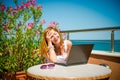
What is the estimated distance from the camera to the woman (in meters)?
3.22

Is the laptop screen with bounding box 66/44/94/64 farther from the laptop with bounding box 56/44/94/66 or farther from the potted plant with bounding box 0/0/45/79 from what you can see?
the potted plant with bounding box 0/0/45/79

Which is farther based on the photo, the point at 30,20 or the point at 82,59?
the point at 30,20

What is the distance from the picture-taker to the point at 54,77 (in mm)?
2070

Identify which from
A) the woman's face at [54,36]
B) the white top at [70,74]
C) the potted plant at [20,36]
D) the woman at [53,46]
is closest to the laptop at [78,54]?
the white top at [70,74]

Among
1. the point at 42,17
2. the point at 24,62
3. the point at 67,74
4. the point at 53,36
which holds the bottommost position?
the point at 24,62

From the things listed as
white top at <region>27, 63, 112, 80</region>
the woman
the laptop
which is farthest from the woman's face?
white top at <region>27, 63, 112, 80</region>

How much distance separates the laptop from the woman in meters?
0.56

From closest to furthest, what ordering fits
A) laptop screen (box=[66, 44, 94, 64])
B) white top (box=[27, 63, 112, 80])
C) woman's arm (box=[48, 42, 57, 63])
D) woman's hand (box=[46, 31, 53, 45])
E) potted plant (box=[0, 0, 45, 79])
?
white top (box=[27, 63, 112, 80]) < laptop screen (box=[66, 44, 94, 64]) < woman's arm (box=[48, 42, 57, 63]) < woman's hand (box=[46, 31, 53, 45]) < potted plant (box=[0, 0, 45, 79])

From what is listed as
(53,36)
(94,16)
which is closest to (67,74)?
(53,36)

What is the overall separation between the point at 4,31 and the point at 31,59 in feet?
2.36

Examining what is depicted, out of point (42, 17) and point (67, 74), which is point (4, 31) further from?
point (67, 74)

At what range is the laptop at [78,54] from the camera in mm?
2424

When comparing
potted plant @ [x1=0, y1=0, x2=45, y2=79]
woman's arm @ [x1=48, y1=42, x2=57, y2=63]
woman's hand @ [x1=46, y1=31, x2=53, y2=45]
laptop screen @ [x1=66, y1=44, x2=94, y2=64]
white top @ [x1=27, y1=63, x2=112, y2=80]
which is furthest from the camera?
potted plant @ [x1=0, y1=0, x2=45, y2=79]

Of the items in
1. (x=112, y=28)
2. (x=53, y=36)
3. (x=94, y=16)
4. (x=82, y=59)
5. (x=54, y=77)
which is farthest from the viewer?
(x=94, y=16)
